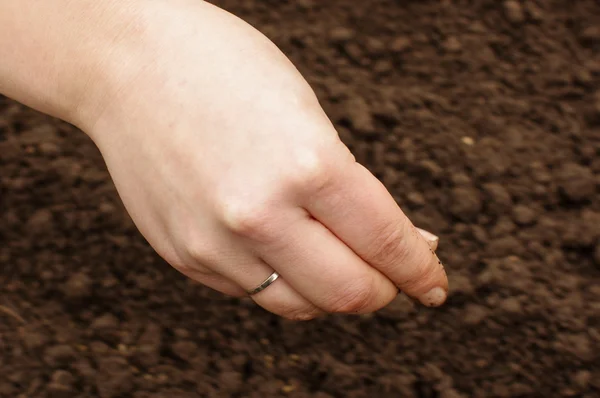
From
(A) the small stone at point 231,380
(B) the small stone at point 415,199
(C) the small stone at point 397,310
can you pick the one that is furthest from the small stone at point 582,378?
(A) the small stone at point 231,380

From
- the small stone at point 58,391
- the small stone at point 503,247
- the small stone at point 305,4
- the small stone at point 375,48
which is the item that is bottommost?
the small stone at point 58,391

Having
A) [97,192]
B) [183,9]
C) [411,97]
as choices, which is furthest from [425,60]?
[183,9]

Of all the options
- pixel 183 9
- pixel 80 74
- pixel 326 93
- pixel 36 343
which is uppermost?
pixel 183 9

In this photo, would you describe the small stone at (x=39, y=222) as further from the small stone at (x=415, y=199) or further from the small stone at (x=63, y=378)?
the small stone at (x=415, y=199)

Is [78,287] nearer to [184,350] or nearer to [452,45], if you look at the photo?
[184,350]

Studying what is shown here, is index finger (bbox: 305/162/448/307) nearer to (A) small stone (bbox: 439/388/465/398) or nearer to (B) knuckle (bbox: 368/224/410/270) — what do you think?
(B) knuckle (bbox: 368/224/410/270)

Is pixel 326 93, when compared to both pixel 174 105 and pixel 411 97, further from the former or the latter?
pixel 174 105
